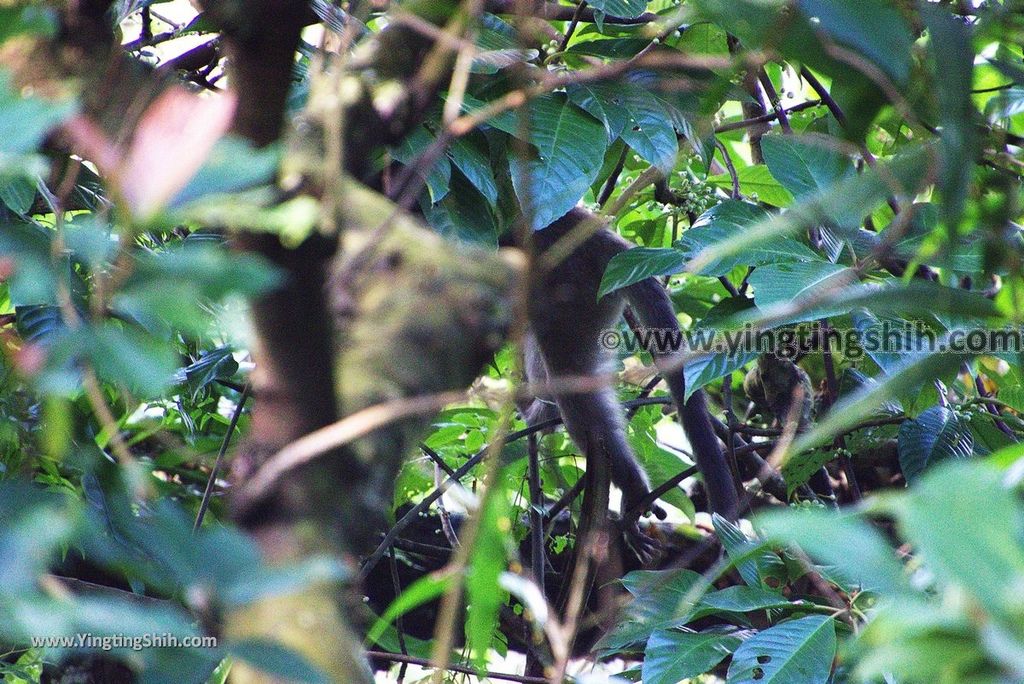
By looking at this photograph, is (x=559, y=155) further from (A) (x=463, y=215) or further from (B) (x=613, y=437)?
(B) (x=613, y=437)

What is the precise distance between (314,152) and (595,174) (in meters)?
1.25

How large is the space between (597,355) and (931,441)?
1.43 m

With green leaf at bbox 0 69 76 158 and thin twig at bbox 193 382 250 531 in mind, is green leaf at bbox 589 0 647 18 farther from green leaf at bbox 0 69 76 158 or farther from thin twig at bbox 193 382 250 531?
green leaf at bbox 0 69 76 158

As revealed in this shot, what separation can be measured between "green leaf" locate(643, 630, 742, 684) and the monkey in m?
1.04

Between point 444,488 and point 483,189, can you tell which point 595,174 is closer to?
point 483,189

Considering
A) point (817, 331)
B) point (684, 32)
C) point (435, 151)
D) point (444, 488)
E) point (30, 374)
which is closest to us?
point (30, 374)

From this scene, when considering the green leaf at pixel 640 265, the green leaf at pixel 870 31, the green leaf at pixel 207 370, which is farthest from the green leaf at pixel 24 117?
the green leaf at pixel 207 370

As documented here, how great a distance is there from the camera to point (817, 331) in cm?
209

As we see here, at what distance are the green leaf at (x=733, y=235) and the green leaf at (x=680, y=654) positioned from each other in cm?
62

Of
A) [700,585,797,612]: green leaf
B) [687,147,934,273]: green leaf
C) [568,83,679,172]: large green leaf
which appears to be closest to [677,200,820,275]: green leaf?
[568,83,679,172]: large green leaf

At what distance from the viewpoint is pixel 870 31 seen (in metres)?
0.68

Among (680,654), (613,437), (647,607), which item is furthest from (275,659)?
(613,437)

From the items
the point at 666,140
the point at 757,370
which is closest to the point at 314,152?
the point at 666,140

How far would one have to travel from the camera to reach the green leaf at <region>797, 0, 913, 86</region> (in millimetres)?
676
